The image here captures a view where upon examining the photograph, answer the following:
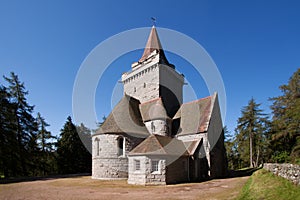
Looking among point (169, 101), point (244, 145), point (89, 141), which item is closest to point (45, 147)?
point (89, 141)

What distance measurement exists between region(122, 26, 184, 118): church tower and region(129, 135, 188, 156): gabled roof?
29.5ft

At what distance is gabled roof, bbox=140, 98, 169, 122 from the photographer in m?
23.5

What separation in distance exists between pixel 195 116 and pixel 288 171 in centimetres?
1471

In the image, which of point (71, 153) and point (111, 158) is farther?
point (71, 153)

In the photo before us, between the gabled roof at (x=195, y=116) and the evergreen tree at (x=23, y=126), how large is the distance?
65.7ft

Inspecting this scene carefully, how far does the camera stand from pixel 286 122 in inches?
938

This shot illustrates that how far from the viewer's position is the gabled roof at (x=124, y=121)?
21.6 metres

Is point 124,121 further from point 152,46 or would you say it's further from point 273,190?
point 273,190

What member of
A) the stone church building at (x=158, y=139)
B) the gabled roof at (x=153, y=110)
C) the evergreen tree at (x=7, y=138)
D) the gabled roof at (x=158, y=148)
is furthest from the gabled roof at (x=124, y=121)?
the evergreen tree at (x=7, y=138)

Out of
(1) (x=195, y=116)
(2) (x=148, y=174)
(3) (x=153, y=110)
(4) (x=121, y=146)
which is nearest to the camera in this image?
(2) (x=148, y=174)

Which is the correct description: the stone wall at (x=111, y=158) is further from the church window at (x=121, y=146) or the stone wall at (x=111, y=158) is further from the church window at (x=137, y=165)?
the church window at (x=137, y=165)

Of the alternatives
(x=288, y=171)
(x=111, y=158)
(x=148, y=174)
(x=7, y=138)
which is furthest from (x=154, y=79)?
(x=288, y=171)

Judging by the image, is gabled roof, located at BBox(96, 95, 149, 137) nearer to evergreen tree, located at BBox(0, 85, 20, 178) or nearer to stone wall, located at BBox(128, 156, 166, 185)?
stone wall, located at BBox(128, 156, 166, 185)

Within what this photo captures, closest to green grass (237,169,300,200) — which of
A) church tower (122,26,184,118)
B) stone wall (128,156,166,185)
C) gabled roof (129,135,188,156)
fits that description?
stone wall (128,156,166,185)
